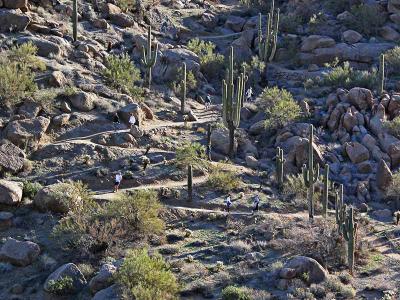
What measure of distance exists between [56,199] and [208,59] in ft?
62.5

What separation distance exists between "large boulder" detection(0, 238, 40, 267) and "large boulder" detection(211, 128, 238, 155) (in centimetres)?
1132

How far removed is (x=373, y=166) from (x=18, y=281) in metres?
16.1

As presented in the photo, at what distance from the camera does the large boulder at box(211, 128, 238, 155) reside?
2869cm

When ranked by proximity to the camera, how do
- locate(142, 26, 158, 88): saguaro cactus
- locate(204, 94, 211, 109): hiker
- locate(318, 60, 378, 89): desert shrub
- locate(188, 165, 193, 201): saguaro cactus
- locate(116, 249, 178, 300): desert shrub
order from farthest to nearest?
locate(204, 94, 211, 109): hiker < locate(318, 60, 378, 89): desert shrub < locate(142, 26, 158, 88): saguaro cactus < locate(188, 165, 193, 201): saguaro cactus < locate(116, 249, 178, 300): desert shrub

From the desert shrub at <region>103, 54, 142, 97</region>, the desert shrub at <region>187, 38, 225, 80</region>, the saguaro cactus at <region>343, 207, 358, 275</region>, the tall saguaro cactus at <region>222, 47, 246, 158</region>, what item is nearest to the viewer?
the saguaro cactus at <region>343, 207, 358, 275</region>

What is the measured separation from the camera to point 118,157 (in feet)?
84.4

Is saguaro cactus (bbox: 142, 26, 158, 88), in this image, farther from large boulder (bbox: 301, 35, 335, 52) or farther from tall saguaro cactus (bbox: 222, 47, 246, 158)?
large boulder (bbox: 301, 35, 335, 52)

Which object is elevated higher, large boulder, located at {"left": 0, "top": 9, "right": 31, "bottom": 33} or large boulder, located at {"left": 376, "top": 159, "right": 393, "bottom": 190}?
large boulder, located at {"left": 0, "top": 9, "right": 31, "bottom": 33}

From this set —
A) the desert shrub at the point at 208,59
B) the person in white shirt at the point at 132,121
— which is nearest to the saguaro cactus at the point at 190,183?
the person in white shirt at the point at 132,121

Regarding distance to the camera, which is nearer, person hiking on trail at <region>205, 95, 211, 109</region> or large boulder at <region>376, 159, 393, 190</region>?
large boulder at <region>376, 159, 393, 190</region>

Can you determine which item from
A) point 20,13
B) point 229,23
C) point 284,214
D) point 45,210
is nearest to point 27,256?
point 45,210

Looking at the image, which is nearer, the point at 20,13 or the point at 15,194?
the point at 15,194

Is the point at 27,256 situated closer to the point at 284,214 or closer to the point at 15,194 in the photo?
the point at 15,194

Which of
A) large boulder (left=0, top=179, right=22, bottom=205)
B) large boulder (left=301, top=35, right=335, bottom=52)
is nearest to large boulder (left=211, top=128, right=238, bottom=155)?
large boulder (left=0, top=179, right=22, bottom=205)
